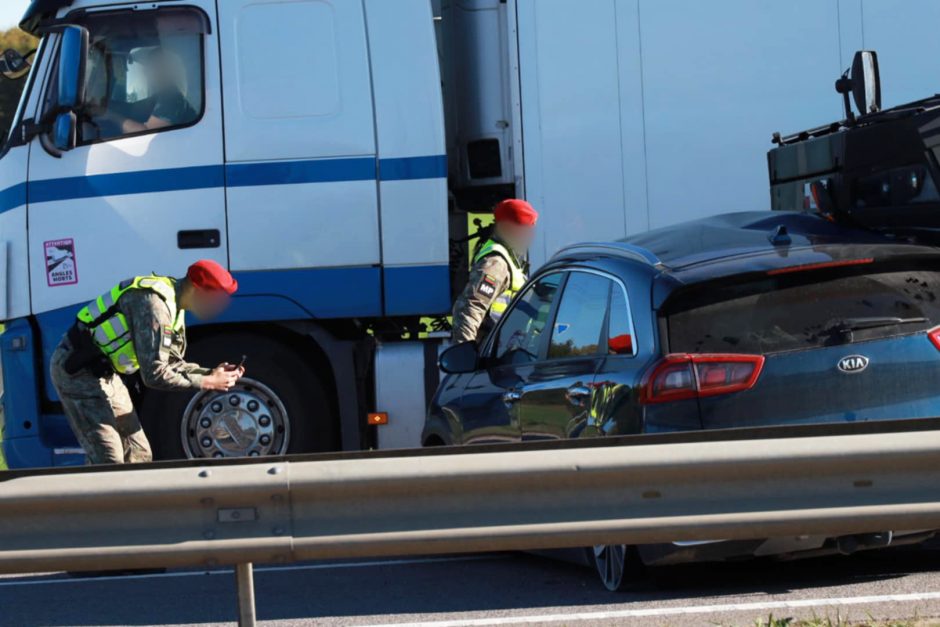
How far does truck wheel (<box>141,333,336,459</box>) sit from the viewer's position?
30.8 ft

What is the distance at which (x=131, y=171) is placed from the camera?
9445 mm

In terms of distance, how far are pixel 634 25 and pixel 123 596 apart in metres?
4.88

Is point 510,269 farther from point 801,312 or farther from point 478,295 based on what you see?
point 801,312

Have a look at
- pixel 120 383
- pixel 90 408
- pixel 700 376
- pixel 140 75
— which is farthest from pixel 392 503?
pixel 140 75

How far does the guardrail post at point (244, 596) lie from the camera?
455 cm

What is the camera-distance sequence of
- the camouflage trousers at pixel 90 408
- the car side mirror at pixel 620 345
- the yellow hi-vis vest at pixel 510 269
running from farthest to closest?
the yellow hi-vis vest at pixel 510 269 < the camouflage trousers at pixel 90 408 < the car side mirror at pixel 620 345

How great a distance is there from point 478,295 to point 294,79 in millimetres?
1791

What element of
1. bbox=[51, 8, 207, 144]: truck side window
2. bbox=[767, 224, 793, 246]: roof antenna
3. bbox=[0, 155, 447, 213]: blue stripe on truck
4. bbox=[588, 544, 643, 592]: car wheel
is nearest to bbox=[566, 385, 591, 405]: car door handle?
bbox=[588, 544, 643, 592]: car wheel

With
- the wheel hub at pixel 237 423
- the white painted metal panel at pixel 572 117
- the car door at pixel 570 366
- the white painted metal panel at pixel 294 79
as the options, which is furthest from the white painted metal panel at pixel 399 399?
the car door at pixel 570 366

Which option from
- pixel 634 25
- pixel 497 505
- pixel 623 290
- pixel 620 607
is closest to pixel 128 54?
pixel 634 25

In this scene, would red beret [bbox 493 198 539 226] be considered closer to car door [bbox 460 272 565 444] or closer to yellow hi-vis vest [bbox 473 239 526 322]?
yellow hi-vis vest [bbox 473 239 526 322]

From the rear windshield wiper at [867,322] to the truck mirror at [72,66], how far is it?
17.5 feet

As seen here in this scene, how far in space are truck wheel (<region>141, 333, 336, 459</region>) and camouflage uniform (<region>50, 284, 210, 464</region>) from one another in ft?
2.86

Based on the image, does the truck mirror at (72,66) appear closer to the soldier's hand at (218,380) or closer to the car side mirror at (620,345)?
the soldier's hand at (218,380)
